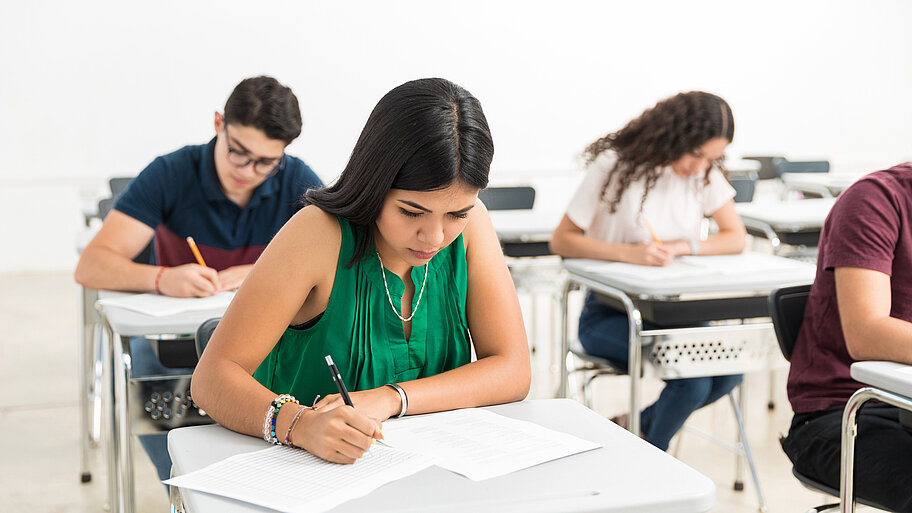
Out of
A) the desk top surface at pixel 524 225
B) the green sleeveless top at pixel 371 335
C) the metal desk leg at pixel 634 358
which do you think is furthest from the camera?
the desk top surface at pixel 524 225

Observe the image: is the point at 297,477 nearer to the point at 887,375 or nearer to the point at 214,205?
the point at 887,375

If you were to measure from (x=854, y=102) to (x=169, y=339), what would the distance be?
753cm

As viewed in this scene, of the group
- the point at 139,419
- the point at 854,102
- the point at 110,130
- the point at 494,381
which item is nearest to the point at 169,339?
the point at 139,419

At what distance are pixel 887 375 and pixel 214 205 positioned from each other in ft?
5.58

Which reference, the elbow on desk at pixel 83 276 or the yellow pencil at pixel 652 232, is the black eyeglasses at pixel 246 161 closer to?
the elbow on desk at pixel 83 276

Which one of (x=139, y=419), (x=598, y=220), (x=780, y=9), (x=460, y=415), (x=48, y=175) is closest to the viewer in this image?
(x=460, y=415)

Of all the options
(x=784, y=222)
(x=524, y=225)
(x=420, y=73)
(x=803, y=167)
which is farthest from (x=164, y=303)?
(x=420, y=73)

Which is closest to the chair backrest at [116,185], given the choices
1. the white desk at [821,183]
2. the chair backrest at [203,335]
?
the chair backrest at [203,335]

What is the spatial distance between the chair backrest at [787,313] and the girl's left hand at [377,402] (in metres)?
0.95

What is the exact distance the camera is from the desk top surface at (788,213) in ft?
12.2

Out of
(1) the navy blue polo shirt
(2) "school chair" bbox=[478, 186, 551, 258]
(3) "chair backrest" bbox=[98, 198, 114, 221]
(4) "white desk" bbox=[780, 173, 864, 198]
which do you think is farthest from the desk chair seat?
(4) "white desk" bbox=[780, 173, 864, 198]

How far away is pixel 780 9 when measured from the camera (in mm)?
7906

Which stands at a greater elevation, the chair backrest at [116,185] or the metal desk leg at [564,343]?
the chair backrest at [116,185]

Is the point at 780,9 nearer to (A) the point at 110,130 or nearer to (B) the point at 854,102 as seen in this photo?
(B) the point at 854,102
